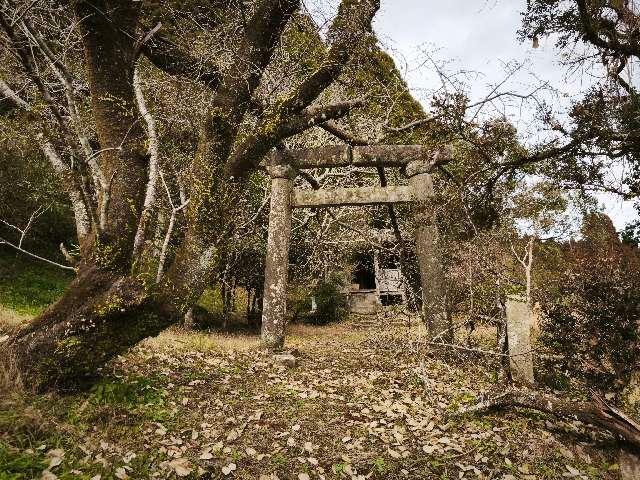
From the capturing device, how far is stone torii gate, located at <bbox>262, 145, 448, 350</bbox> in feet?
24.5

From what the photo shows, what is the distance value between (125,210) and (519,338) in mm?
5345

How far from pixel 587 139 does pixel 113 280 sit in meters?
5.60

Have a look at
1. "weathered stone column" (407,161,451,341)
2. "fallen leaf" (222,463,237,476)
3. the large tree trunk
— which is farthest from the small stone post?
the large tree trunk

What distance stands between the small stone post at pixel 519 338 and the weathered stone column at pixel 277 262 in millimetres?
3669

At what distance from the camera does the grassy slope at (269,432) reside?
11.3 ft

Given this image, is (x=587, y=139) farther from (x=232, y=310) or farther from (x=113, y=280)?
(x=232, y=310)

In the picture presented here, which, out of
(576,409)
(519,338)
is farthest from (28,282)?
(576,409)

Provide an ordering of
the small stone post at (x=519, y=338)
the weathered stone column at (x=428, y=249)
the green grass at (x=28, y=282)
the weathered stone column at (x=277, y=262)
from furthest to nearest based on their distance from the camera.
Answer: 1. the green grass at (x=28, y=282)
2. the weathered stone column at (x=428, y=249)
3. the weathered stone column at (x=277, y=262)
4. the small stone post at (x=519, y=338)

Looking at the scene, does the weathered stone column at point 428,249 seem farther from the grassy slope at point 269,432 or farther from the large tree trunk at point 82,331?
the large tree trunk at point 82,331

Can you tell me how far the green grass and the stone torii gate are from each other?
25.0 feet

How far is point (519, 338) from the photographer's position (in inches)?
231

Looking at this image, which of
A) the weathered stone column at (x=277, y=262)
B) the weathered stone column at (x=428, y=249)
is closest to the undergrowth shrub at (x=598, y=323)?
the weathered stone column at (x=428, y=249)

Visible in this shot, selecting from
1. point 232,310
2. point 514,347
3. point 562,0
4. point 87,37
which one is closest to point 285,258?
point 514,347

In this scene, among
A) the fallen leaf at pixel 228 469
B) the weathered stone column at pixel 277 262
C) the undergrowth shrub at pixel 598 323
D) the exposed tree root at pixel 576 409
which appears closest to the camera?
the fallen leaf at pixel 228 469
